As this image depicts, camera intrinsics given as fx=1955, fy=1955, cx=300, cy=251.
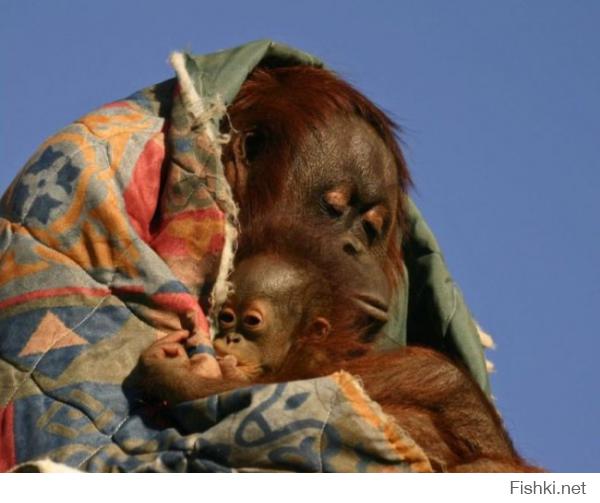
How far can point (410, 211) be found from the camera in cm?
414

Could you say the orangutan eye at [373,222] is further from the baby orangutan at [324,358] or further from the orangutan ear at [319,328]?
the orangutan ear at [319,328]

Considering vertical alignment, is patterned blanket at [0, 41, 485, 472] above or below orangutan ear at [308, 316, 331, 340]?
above

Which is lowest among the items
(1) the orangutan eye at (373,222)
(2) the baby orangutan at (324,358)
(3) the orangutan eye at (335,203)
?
(2) the baby orangutan at (324,358)

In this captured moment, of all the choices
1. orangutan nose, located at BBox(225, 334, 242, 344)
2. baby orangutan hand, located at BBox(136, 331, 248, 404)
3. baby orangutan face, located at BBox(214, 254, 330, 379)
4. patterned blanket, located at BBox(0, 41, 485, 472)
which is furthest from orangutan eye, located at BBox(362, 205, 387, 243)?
baby orangutan hand, located at BBox(136, 331, 248, 404)

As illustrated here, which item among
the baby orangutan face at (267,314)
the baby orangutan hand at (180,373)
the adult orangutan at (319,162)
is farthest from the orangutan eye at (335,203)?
the baby orangutan hand at (180,373)

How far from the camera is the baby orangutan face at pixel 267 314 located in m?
3.46

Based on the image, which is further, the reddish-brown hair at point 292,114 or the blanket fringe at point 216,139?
the reddish-brown hair at point 292,114

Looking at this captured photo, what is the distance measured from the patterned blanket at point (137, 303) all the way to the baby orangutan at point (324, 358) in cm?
6

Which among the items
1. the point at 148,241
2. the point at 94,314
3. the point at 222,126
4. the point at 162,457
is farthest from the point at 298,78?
the point at 162,457

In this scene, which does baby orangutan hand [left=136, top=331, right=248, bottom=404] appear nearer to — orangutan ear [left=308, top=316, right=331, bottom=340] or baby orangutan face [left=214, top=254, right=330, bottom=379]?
baby orangutan face [left=214, top=254, right=330, bottom=379]

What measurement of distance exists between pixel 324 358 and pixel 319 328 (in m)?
0.11

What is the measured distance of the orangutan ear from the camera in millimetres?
3539

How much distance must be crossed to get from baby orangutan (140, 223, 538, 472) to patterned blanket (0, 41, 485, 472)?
0.06 m

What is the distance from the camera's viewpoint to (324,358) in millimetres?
3463
